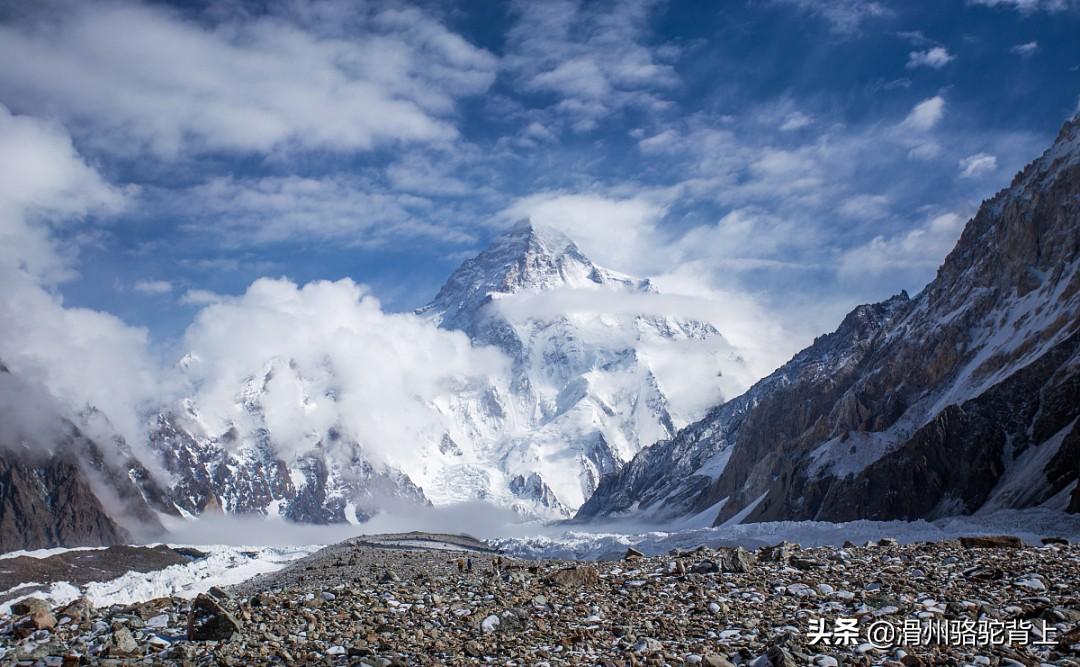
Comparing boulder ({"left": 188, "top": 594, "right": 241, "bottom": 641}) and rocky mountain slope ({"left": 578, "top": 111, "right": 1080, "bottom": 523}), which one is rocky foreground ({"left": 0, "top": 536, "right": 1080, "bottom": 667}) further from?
rocky mountain slope ({"left": 578, "top": 111, "right": 1080, "bottom": 523})

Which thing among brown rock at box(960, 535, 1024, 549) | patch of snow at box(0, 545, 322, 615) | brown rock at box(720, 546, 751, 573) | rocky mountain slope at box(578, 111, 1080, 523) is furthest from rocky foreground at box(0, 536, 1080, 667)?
patch of snow at box(0, 545, 322, 615)

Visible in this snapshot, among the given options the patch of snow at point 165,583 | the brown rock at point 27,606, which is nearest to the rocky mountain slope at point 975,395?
the brown rock at point 27,606

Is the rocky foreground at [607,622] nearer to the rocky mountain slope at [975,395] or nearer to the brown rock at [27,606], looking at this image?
the brown rock at [27,606]

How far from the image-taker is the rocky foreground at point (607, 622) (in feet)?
40.1

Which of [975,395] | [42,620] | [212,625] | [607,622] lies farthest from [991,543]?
[975,395]

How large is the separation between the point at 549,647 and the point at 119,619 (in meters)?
8.49

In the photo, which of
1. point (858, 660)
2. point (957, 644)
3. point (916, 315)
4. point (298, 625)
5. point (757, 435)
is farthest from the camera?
point (757, 435)

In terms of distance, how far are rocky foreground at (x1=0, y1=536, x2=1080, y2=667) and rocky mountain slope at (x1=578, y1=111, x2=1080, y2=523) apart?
46.8 metres

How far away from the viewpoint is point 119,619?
14.8 m

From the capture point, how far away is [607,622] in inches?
572

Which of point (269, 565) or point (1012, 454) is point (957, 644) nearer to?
point (1012, 454)

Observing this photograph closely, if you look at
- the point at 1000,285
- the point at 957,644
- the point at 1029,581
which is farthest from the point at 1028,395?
the point at 957,644

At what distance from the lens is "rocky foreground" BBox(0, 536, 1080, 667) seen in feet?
40.1

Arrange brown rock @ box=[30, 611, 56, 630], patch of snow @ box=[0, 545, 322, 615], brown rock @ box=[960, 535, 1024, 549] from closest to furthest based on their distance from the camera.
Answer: brown rock @ box=[30, 611, 56, 630], brown rock @ box=[960, 535, 1024, 549], patch of snow @ box=[0, 545, 322, 615]
